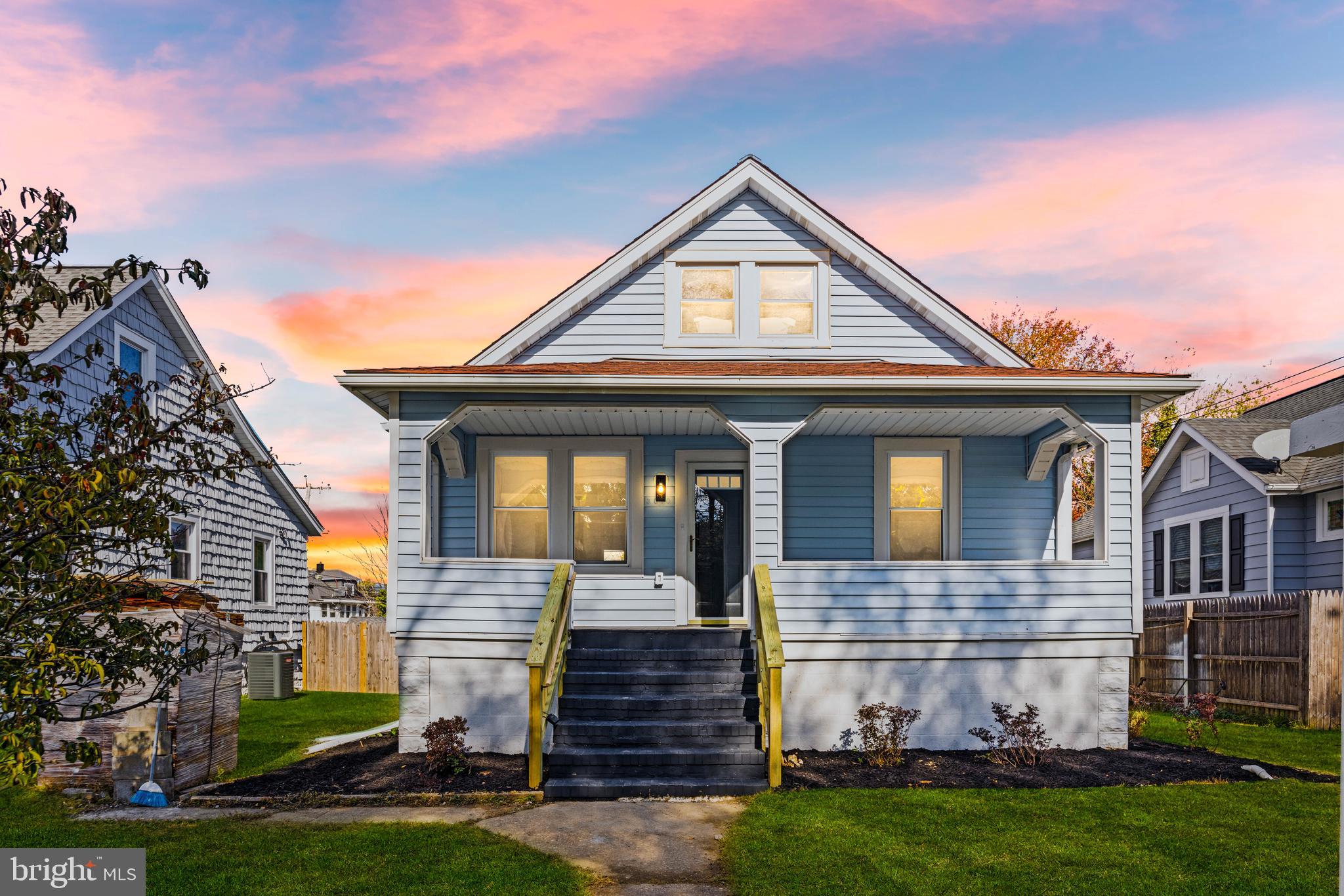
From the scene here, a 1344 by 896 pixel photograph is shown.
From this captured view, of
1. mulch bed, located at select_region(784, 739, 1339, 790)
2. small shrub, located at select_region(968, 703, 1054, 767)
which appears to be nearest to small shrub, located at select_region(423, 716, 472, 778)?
mulch bed, located at select_region(784, 739, 1339, 790)

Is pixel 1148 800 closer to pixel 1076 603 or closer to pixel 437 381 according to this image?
pixel 1076 603

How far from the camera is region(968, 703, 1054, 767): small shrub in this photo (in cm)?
1004

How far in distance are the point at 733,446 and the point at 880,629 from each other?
3.55m

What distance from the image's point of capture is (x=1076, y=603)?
1084 cm

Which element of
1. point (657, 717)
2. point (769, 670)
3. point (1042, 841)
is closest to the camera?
point (1042, 841)

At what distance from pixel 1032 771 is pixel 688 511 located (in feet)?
17.4

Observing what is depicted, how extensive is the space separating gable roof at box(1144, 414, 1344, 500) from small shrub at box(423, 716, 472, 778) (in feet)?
37.9

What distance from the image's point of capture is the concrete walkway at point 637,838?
6.45 m

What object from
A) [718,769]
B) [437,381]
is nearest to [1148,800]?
[718,769]

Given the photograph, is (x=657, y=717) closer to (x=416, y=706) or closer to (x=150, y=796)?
(x=416, y=706)

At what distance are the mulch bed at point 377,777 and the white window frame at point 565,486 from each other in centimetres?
322

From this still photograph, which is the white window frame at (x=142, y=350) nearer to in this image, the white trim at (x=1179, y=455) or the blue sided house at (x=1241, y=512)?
the blue sided house at (x=1241, y=512)

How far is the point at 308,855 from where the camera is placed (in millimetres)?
6855

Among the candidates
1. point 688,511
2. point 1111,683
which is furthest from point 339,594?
point 1111,683
